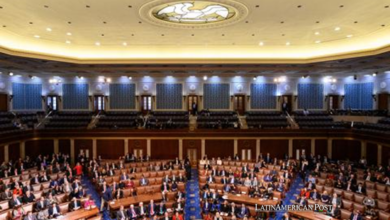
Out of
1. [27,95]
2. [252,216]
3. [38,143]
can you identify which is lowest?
[252,216]

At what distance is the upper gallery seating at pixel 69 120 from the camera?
22922mm

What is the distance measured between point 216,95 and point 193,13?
1429 cm

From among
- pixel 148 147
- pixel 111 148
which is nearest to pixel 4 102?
pixel 111 148

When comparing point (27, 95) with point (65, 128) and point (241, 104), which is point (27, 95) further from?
point (241, 104)

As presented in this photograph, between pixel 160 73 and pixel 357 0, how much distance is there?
1743 cm

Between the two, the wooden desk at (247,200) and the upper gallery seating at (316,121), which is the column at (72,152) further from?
the upper gallery seating at (316,121)

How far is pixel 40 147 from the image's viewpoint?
22016 mm

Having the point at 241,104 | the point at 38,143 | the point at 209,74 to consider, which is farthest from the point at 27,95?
the point at 241,104

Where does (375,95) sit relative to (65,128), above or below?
above

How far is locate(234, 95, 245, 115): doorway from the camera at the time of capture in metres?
26.5

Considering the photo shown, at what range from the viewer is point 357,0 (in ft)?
34.1

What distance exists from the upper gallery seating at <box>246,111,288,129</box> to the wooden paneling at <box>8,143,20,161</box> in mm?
17381

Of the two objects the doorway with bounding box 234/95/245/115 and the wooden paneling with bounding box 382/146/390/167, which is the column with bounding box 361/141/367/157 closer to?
the wooden paneling with bounding box 382/146/390/167

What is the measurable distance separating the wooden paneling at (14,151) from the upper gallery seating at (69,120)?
10.6 feet
